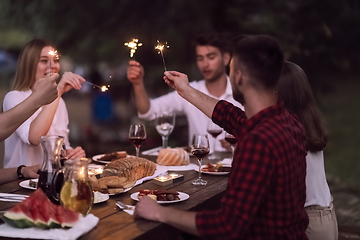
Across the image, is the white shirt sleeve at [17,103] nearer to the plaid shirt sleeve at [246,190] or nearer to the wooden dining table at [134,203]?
the wooden dining table at [134,203]

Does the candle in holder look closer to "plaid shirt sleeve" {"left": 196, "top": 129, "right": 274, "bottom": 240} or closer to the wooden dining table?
the wooden dining table

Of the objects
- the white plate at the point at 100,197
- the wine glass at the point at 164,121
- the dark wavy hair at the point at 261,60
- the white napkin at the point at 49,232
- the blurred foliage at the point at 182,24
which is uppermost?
the blurred foliage at the point at 182,24

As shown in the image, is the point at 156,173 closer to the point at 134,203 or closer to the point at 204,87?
the point at 134,203

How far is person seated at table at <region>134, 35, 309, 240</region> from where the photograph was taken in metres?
1.65

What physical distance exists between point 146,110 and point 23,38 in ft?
8.33

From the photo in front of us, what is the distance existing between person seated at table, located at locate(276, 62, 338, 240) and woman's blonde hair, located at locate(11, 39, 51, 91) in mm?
2125

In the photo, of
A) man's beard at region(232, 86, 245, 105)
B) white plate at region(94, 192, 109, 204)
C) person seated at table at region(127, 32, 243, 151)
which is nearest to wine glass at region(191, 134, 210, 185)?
white plate at region(94, 192, 109, 204)

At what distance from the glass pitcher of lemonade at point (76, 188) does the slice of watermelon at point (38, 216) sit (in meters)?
0.05

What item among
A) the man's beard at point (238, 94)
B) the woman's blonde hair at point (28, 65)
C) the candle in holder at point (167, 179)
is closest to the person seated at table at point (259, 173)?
the man's beard at point (238, 94)

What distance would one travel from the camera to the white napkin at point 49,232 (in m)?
1.65

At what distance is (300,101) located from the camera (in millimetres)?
2535

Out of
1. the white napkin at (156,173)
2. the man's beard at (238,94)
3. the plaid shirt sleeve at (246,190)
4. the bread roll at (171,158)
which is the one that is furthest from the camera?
the bread roll at (171,158)

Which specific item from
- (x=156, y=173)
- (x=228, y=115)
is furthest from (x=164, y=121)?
(x=228, y=115)

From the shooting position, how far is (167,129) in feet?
11.9
